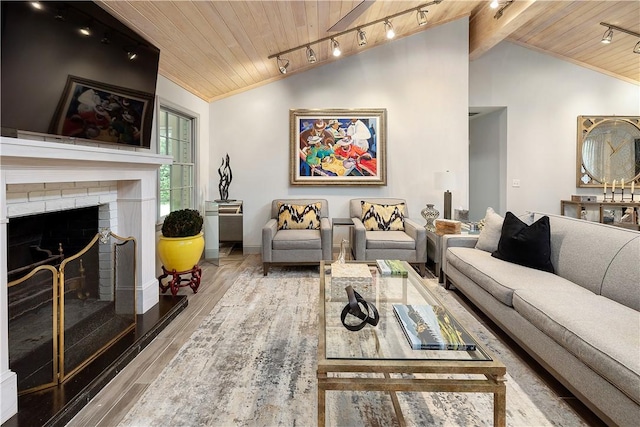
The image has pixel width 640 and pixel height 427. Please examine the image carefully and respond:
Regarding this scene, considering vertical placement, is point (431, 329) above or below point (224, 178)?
below

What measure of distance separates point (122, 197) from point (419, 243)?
9.81 ft

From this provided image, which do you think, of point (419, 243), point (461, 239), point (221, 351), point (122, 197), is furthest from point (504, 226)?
point (122, 197)

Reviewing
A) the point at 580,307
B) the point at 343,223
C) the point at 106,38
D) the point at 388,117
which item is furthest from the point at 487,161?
the point at 106,38

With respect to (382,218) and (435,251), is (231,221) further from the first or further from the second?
(435,251)

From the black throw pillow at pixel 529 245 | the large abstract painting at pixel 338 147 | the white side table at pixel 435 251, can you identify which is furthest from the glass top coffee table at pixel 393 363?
the large abstract painting at pixel 338 147

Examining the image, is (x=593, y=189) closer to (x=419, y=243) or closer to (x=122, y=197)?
(x=419, y=243)

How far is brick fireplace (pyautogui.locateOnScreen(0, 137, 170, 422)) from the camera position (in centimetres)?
159

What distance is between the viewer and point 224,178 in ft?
17.3

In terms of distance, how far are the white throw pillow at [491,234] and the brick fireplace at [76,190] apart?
9.69ft

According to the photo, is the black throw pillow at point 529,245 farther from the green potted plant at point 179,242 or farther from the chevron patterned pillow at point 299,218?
the green potted plant at point 179,242

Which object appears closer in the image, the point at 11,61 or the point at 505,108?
the point at 11,61

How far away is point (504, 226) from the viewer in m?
3.10

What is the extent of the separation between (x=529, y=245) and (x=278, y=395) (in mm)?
2157

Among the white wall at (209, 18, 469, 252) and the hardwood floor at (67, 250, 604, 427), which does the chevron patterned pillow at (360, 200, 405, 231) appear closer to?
the white wall at (209, 18, 469, 252)
